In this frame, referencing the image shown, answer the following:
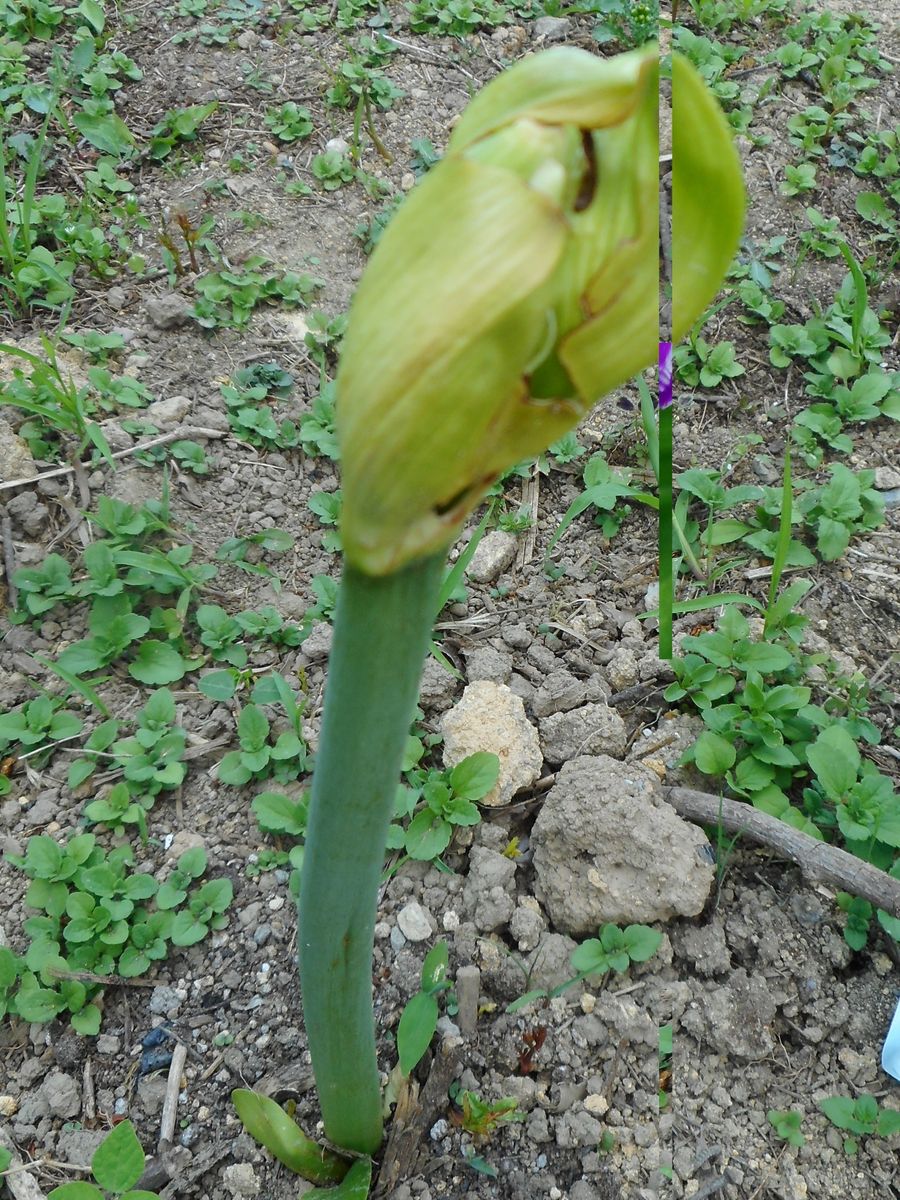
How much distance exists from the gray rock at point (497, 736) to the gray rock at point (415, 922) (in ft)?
0.67

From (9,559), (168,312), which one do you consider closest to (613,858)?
(9,559)

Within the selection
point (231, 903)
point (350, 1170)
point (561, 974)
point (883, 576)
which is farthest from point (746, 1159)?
point (883, 576)

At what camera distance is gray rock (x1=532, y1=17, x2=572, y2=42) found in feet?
9.82

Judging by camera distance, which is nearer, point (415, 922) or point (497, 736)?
point (415, 922)

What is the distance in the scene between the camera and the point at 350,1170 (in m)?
1.19

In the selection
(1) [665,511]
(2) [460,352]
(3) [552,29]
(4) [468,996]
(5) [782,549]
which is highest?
(2) [460,352]

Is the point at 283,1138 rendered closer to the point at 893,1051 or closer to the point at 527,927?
the point at 527,927

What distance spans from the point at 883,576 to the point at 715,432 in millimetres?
496

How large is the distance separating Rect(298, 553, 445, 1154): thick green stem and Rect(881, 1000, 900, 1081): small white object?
722 millimetres

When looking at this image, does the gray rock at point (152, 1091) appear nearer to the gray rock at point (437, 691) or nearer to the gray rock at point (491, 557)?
the gray rock at point (437, 691)

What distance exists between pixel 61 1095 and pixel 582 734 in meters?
0.92

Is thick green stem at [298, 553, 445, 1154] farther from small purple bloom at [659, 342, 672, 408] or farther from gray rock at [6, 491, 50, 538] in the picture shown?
gray rock at [6, 491, 50, 538]

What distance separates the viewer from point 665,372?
29.7 inches

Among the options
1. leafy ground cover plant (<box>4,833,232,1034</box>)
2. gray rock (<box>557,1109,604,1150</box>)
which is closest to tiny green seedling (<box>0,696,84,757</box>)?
leafy ground cover plant (<box>4,833,232,1034</box>)
